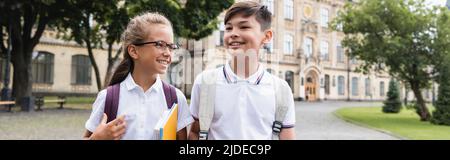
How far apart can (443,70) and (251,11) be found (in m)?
15.4

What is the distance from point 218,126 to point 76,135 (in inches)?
320

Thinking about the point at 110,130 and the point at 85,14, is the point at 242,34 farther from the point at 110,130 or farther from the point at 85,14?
the point at 85,14

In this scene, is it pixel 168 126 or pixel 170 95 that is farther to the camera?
pixel 170 95

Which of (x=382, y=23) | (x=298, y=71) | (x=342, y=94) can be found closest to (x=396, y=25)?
(x=382, y=23)

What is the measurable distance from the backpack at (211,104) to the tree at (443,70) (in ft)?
48.7

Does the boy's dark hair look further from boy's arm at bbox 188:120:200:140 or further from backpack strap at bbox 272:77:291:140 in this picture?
boy's arm at bbox 188:120:200:140

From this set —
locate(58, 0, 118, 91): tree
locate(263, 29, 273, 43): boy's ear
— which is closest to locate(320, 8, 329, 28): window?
locate(58, 0, 118, 91): tree

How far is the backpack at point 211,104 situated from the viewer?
191 centimetres

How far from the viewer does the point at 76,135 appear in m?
9.20

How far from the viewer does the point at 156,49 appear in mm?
1991

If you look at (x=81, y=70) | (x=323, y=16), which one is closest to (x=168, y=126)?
(x=81, y=70)

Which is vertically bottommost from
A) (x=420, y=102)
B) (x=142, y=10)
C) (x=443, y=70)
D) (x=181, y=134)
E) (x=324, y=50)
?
(x=420, y=102)

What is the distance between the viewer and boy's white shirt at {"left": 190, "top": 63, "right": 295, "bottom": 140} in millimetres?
1914

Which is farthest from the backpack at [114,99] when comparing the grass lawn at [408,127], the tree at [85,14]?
the tree at [85,14]
